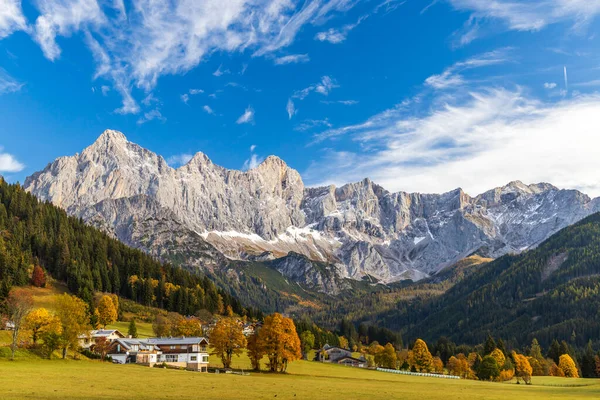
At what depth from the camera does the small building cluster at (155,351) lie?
112000mm

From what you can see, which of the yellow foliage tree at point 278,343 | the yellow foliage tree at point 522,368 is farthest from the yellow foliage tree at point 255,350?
the yellow foliage tree at point 522,368

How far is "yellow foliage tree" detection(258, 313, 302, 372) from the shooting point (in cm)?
10394

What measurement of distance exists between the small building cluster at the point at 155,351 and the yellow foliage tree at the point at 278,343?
14681mm

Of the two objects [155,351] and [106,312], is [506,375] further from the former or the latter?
[106,312]

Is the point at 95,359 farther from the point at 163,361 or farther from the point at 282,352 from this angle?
the point at 282,352

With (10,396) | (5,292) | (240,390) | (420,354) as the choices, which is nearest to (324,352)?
(420,354)

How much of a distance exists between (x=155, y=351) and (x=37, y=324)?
29.3m

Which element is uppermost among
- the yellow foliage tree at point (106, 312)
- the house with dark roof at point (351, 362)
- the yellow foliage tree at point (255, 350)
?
the yellow foliage tree at point (106, 312)

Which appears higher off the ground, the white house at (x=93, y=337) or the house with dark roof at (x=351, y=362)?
the white house at (x=93, y=337)

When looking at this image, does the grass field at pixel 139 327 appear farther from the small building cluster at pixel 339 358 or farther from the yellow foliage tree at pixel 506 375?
the yellow foliage tree at pixel 506 375

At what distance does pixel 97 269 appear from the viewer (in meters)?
198

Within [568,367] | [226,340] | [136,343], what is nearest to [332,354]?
[568,367]

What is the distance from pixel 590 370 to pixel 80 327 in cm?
16200

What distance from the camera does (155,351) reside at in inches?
4604
